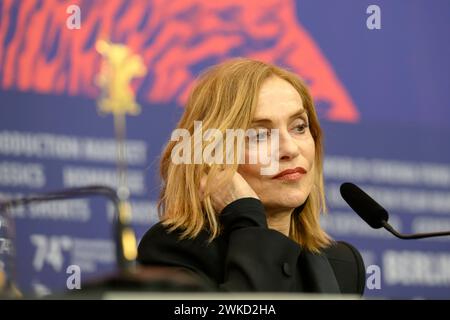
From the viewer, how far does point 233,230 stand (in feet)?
6.84

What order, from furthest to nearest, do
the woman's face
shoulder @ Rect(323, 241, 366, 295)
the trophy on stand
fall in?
the trophy on stand < shoulder @ Rect(323, 241, 366, 295) < the woman's face

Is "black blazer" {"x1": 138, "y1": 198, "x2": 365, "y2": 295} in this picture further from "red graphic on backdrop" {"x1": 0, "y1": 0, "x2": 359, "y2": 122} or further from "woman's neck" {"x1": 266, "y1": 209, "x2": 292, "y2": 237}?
"red graphic on backdrop" {"x1": 0, "y1": 0, "x2": 359, "y2": 122}

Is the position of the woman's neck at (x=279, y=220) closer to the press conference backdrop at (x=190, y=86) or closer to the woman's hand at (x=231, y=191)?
the woman's hand at (x=231, y=191)

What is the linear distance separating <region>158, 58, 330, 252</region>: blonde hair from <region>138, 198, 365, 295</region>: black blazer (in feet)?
0.10

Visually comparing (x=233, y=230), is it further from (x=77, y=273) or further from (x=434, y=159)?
(x=434, y=159)

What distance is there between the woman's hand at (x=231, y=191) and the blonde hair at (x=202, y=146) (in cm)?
1

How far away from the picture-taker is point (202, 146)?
215 centimetres

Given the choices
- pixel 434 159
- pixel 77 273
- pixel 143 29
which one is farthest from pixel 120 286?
pixel 434 159

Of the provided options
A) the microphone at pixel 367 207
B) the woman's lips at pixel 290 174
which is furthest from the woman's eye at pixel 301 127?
the microphone at pixel 367 207

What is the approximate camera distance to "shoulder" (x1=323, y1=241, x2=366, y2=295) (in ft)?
7.48

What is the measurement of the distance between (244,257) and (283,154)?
295 millimetres

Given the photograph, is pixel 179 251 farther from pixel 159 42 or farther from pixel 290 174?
pixel 159 42

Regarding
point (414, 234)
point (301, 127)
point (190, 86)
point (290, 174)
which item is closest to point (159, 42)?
point (190, 86)

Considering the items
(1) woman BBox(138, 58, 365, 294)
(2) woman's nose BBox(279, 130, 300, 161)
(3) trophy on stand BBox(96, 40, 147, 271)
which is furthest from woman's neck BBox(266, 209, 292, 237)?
(3) trophy on stand BBox(96, 40, 147, 271)
